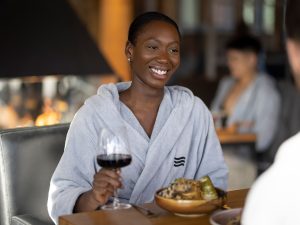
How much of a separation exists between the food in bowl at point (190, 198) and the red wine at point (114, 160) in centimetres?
12

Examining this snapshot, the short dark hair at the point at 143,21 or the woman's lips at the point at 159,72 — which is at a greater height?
the short dark hair at the point at 143,21

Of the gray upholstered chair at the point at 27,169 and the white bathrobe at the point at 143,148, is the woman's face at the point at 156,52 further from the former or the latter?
the gray upholstered chair at the point at 27,169

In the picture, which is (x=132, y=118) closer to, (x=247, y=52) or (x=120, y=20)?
(x=247, y=52)

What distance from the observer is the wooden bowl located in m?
1.56

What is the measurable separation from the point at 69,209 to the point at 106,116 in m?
0.33

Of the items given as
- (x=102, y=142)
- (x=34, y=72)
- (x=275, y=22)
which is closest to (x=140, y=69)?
(x=102, y=142)

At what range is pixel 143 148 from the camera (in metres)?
2.01

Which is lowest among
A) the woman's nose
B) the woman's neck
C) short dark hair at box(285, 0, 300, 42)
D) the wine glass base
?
the wine glass base

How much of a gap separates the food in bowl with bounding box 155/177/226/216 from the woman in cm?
33

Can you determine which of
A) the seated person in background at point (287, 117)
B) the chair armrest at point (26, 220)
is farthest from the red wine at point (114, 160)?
the seated person in background at point (287, 117)

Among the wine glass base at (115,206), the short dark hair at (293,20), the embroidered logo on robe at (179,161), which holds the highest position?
the short dark hair at (293,20)

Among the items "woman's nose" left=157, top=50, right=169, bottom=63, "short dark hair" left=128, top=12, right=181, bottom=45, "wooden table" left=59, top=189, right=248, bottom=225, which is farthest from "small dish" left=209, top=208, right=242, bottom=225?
"short dark hair" left=128, top=12, right=181, bottom=45

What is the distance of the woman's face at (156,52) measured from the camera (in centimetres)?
201

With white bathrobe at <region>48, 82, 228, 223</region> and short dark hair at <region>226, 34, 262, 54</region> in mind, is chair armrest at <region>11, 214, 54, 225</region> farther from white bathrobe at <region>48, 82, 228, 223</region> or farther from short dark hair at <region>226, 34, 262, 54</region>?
short dark hair at <region>226, 34, 262, 54</region>
